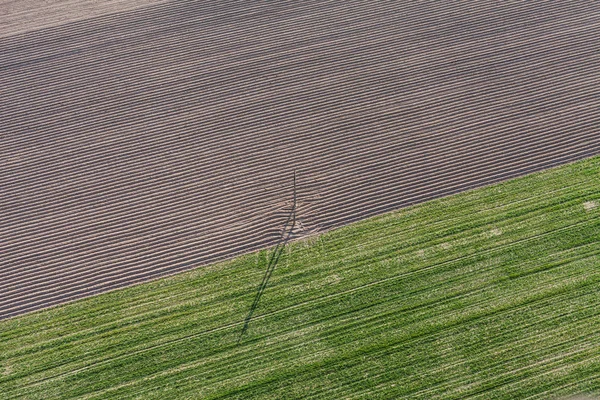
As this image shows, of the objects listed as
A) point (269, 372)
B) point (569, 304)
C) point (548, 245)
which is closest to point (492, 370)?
point (569, 304)

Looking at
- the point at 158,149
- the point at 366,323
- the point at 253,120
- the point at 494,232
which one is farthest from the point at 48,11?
the point at 494,232

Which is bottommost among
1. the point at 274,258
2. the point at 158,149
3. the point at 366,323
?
the point at 366,323

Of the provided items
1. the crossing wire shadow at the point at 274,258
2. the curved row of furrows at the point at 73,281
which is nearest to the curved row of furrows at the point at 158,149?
the crossing wire shadow at the point at 274,258

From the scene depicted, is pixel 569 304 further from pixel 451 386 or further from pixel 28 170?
pixel 28 170

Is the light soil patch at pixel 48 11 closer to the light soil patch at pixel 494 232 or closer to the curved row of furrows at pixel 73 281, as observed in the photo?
the curved row of furrows at pixel 73 281

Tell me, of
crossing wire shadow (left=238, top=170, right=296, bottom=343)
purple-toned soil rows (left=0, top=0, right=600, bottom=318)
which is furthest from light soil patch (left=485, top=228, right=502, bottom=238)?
crossing wire shadow (left=238, top=170, right=296, bottom=343)

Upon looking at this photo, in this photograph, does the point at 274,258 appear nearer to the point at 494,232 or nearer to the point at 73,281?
the point at 73,281

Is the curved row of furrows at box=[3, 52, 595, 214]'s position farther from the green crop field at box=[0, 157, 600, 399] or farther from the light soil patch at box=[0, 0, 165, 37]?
the light soil patch at box=[0, 0, 165, 37]
